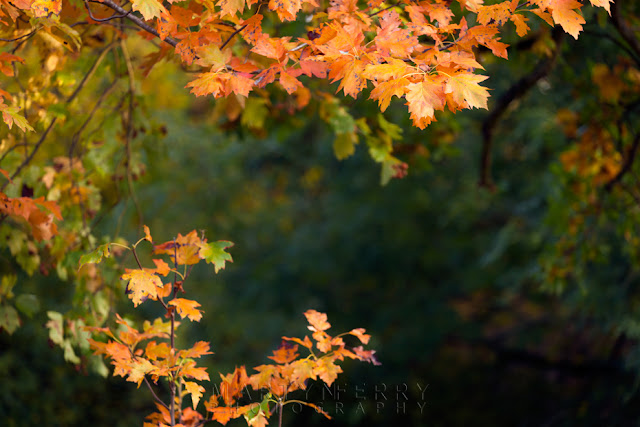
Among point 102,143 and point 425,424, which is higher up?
point 102,143

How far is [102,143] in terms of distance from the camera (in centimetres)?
269

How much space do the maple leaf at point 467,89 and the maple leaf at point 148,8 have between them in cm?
78

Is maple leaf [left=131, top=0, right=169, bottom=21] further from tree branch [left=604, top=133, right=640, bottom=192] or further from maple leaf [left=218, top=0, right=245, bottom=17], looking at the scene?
tree branch [left=604, top=133, right=640, bottom=192]

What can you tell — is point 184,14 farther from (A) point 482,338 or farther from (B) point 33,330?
(A) point 482,338

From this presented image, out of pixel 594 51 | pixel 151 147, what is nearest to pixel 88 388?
Result: pixel 151 147

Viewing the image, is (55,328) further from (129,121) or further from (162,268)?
(129,121)

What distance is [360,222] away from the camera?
7227mm

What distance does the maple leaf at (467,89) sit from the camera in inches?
51.2

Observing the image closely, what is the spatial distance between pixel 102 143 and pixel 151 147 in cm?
33

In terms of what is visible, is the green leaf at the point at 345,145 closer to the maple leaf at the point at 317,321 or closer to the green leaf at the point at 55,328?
the maple leaf at the point at 317,321

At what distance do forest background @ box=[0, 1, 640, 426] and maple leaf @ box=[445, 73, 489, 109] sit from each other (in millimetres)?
747

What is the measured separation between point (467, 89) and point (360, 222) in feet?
19.4

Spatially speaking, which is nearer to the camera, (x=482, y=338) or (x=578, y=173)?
(x=578, y=173)

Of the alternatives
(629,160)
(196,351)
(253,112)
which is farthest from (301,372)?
(629,160)
